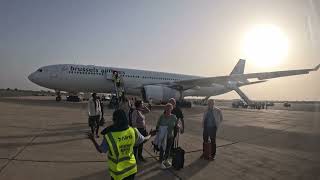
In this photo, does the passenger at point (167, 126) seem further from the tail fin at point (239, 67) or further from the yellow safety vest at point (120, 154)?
the tail fin at point (239, 67)

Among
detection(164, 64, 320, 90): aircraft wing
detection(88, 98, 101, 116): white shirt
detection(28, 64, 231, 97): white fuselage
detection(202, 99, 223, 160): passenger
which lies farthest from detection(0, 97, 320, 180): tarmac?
detection(28, 64, 231, 97): white fuselage

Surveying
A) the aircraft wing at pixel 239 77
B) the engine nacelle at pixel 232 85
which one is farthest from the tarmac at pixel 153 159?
the engine nacelle at pixel 232 85

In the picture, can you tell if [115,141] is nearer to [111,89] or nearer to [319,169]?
[319,169]

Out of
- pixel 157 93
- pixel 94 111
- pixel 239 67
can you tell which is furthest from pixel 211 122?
pixel 239 67

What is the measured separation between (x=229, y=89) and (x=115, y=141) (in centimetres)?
3940

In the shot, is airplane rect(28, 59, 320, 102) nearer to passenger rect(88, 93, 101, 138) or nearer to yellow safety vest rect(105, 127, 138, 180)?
passenger rect(88, 93, 101, 138)

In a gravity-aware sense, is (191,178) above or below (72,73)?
below

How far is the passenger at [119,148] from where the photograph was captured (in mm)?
3699

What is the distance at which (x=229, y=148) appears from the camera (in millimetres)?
9383

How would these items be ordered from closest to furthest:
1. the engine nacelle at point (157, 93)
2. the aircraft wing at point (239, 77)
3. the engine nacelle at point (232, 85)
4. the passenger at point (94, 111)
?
the passenger at point (94, 111) → the aircraft wing at point (239, 77) → the engine nacelle at point (157, 93) → the engine nacelle at point (232, 85)

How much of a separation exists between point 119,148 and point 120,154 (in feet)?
0.25

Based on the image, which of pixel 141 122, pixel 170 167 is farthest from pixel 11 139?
pixel 170 167

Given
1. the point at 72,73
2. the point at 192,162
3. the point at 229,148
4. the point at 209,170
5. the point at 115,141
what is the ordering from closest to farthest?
the point at 115,141 → the point at 209,170 → the point at 192,162 → the point at 229,148 → the point at 72,73

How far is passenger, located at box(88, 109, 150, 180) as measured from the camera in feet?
12.1
